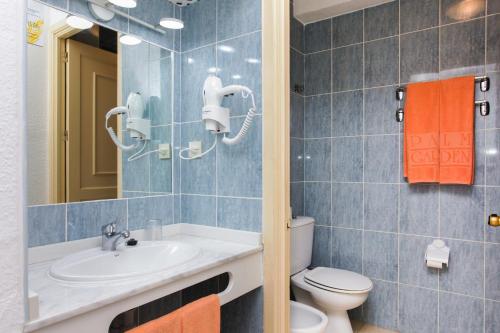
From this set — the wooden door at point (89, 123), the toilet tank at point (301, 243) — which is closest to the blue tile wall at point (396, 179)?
the toilet tank at point (301, 243)

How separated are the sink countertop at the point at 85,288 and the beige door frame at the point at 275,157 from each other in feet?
0.77

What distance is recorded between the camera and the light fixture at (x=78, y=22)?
1.35 meters

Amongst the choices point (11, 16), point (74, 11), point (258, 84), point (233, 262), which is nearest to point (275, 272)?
point (233, 262)

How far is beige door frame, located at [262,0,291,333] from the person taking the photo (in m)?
1.45

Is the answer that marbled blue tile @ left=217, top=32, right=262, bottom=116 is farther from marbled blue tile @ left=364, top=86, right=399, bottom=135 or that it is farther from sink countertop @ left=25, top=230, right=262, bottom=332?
marbled blue tile @ left=364, top=86, right=399, bottom=135

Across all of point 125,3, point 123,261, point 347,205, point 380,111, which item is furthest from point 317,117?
point 123,261

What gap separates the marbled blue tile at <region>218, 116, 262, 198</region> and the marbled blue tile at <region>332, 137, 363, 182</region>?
118cm

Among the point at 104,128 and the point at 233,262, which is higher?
the point at 104,128

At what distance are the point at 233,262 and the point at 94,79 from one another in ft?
3.20

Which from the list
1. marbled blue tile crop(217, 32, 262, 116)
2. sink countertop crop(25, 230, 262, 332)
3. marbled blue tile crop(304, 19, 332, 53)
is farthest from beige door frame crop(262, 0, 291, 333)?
marbled blue tile crop(304, 19, 332, 53)

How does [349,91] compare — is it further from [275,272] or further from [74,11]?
[74,11]

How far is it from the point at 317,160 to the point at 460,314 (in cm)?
135

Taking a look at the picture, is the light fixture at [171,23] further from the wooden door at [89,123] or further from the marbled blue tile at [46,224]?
the marbled blue tile at [46,224]

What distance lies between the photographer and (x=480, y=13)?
2.04 meters
